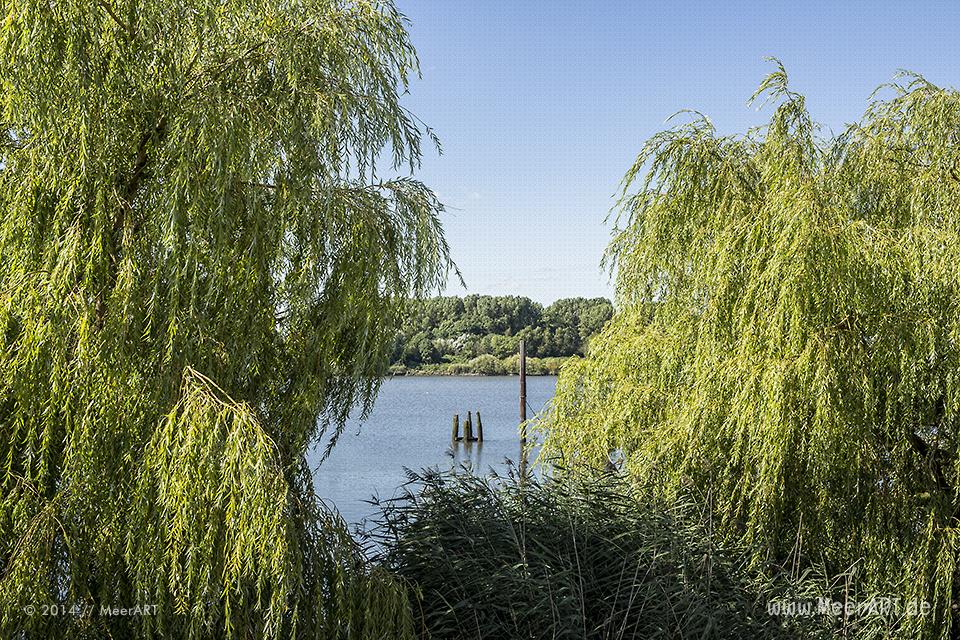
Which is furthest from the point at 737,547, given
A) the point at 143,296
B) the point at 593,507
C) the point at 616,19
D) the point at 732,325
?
the point at 616,19

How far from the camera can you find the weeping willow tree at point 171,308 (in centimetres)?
328

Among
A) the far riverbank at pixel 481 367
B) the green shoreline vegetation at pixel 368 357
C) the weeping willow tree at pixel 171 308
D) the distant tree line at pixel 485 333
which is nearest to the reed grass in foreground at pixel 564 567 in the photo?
the green shoreline vegetation at pixel 368 357

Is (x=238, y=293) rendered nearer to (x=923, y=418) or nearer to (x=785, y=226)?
(x=785, y=226)

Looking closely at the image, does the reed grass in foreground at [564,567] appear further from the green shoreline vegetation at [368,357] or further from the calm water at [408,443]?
the calm water at [408,443]

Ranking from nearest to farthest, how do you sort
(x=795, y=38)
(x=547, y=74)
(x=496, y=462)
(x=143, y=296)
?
(x=143, y=296), (x=795, y=38), (x=547, y=74), (x=496, y=462)

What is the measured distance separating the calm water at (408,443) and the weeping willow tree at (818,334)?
1561 millimetres

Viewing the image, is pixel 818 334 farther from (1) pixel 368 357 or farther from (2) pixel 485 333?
(2) pixel 485 333

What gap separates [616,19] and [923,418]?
4.96 m

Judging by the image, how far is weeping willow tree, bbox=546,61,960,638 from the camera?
529 cm

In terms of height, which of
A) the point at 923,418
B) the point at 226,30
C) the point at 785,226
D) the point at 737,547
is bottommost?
the point at 737,547

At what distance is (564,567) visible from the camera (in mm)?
5027

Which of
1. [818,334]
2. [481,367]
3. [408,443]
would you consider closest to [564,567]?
[818,334]

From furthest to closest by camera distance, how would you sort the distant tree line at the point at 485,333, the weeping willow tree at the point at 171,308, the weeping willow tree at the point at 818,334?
the distant tree line at the point at 485,333 → the weeping willow tree at the point at 818,334 → the weeping willow tree at the point at 171,308

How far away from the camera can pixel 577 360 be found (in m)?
8.39
